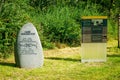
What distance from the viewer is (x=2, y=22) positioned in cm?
1416

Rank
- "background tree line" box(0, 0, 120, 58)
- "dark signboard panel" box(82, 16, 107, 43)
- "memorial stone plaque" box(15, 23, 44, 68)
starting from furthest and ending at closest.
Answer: "background tree line" box(0, 0, 120, 58)
"dark signboard panel" box(82, 16, 107, 43)
"memorial stone plaque" box(15, 23, 44, 68)

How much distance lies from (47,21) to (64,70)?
24.0ft

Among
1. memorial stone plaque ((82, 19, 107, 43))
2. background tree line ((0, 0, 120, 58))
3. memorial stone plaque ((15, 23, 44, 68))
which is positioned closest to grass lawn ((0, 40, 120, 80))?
memorial stone plaque ((15, 23, 44, 68))

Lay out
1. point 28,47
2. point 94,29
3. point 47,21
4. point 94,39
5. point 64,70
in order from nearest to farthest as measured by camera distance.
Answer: point 64,70 → point 28,47 → point 94,29 → point 94,39 → point 47,21

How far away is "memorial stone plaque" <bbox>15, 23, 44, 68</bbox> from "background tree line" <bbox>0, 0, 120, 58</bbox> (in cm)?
183

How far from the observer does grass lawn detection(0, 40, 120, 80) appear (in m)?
10.5

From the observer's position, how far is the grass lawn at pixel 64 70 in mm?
10547

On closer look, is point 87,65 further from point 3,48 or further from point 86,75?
point 3,48

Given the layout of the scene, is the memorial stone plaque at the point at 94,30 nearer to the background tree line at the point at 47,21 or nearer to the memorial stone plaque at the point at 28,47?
the memorial stone plaque at the point at 28,47

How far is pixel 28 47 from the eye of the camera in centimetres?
1212

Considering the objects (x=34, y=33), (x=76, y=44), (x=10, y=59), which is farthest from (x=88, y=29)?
(x=76, y=44)

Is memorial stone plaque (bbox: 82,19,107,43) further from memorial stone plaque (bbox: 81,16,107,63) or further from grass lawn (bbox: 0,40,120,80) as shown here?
grass lawn (bbox: 0,40,120,80)

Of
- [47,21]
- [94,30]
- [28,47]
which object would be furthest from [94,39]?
[47,21]

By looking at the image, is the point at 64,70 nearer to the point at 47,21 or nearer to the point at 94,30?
the point at 94,30
